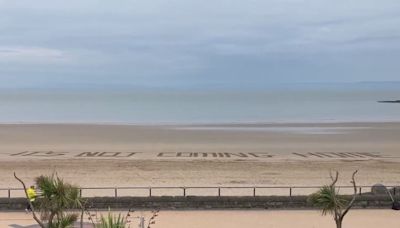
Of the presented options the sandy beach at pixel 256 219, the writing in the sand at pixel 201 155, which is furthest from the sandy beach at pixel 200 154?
the sandy beach at pixel 256 219

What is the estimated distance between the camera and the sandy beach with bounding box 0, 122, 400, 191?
31.3 metres

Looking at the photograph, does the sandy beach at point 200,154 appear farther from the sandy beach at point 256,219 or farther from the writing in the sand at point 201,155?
the sandy beach at point 256,219

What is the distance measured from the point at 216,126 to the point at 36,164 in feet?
125

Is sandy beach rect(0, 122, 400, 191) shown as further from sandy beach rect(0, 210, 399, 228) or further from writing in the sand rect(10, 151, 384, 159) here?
sandy beach rect(0, 210, 399, 228)

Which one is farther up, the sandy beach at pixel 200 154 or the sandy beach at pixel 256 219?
the sandy beach at pixel 200 154

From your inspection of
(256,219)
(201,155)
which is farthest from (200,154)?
(256,219)

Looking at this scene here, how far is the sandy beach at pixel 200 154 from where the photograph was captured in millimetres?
31281

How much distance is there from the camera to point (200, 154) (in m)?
44.0

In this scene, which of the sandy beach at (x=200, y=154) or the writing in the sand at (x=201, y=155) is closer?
the sandy beach at (x=200, y=154)

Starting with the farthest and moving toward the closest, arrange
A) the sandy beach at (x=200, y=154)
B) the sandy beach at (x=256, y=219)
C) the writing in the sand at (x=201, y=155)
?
the writing in the sand at (x=201, y=155) → the sandy beach at (x=200, y=154) → the sandy beach at (x=256, y=219)

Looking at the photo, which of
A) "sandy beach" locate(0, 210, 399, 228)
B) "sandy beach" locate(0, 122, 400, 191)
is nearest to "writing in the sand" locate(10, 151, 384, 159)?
"sandy beach" locate(0, 122, 400, 191)

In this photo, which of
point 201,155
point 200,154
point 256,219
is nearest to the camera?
point 256,219

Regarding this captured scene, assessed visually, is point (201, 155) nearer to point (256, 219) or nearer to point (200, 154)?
point (200, 154)

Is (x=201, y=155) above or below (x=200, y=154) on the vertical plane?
below
